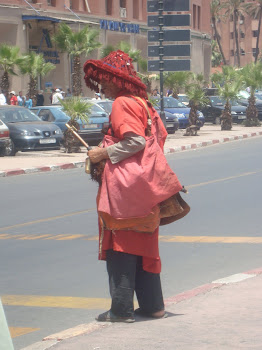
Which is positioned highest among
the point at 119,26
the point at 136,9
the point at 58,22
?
the point at 136,9

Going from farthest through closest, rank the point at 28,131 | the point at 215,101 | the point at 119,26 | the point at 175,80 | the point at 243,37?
the point at 243,37
the point at 119,26
the point at 175,80
the point at 215,101
the point at 28,131

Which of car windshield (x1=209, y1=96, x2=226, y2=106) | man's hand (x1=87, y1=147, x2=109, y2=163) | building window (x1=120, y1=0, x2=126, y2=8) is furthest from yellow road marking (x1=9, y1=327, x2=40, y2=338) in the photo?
building window (x1=120, y1=0, x2=126, y2=8)

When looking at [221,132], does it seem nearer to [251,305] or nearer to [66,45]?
[66,45]

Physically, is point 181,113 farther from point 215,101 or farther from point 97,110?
point 97,110

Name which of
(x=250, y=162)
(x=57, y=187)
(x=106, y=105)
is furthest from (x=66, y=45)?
(x=57, y=187)

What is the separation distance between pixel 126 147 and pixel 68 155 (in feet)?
68.1

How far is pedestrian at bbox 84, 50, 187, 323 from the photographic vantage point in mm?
6160

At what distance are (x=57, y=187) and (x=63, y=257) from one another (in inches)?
337

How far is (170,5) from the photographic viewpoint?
34594 millimetres

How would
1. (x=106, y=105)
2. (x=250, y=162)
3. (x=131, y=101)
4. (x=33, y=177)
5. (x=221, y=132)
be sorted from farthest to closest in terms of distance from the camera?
(x=221, y=132) → (x=106, y=105) → (x=250, y=162) → (x=33, y=177) → (x=131, y=101)

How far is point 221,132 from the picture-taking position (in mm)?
39000

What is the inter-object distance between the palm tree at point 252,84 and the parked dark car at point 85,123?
12.7 meters

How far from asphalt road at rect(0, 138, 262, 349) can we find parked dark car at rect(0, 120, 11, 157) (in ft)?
22.3

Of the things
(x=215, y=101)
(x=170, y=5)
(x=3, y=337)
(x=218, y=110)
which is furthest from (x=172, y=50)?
(x=3, y=337)
